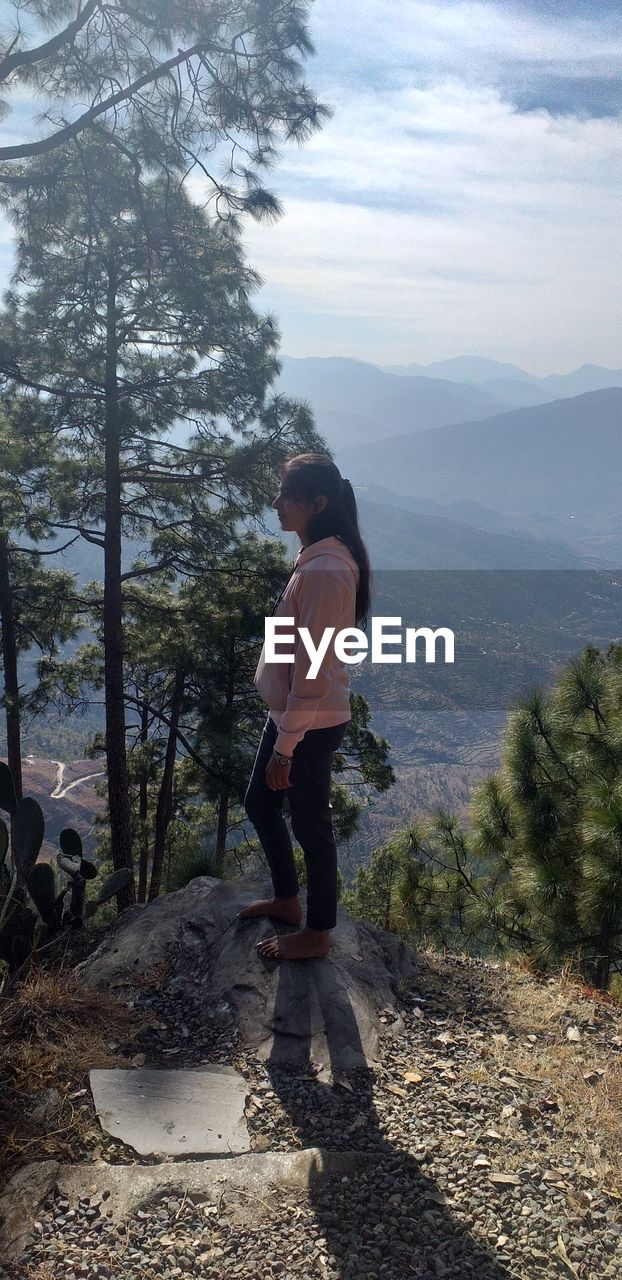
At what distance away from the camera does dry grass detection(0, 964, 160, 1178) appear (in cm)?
219

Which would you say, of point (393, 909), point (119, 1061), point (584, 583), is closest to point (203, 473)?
point (393, 909)

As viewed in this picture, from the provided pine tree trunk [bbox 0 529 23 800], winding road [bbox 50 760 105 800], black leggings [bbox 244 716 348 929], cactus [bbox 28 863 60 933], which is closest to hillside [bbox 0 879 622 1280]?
black leggings [bbox 244 716 348 929]

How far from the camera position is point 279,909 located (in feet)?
11.1

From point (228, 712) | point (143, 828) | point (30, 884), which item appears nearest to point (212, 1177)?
point (30, 884)

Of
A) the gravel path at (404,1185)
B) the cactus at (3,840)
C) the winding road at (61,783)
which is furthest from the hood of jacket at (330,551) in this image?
the winding road at (61,783)

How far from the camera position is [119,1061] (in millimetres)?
2662

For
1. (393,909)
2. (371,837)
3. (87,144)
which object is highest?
(87,144)

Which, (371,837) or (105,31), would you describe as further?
(371,837)

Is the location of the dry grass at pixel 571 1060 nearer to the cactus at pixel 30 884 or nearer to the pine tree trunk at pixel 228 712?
the cactus at pixel 30 884

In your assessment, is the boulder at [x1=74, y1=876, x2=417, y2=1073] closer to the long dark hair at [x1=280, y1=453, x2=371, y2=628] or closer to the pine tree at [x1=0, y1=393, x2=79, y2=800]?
the long dark hair at [x1=280, y1=453, x2=371, y2=628]

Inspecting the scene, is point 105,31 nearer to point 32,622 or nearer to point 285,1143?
point 285,1143

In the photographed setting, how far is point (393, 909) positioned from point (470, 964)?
2.81 metres

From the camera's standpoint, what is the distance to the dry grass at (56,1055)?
7.19 ft

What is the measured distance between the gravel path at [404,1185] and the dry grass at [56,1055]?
0.34ft
